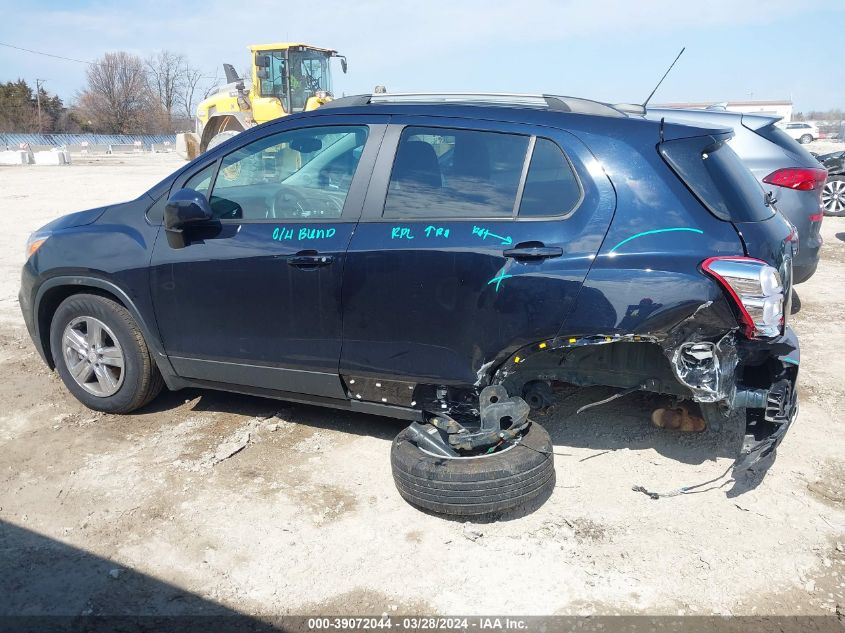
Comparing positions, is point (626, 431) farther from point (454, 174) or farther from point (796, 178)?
point (796, 178)

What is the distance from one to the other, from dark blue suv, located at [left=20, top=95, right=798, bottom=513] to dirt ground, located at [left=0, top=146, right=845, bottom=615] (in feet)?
0.97

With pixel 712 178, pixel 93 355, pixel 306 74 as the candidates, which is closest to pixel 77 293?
pixel 93 355

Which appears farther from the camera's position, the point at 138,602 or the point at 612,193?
the point at 612,193

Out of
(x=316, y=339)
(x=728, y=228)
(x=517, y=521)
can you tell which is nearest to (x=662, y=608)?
(x=517, y=521)

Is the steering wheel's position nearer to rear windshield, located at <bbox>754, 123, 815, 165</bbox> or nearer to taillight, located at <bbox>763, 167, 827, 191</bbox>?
taillight, located at <bbox>763, 167, 827, 191</bbox>

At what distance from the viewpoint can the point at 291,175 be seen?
4.00 meters

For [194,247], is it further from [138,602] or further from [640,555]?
[640,555]

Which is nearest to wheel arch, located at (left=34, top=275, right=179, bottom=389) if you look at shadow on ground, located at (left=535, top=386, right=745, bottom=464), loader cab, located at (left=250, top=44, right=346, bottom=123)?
shadow on ground, located at (left=535, top=386, right=745, bottom=464)

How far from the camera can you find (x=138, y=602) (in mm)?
2719

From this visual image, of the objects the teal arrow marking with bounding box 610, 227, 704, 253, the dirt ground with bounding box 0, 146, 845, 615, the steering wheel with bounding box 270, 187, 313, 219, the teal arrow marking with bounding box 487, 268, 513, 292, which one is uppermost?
the steering wheel with bounding box 270, 187, 313, 219

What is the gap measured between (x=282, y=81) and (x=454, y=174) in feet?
47.9

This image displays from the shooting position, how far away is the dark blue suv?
3.06 meters

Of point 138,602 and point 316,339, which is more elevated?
point 316,339

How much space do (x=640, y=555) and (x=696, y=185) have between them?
164 centimetres
